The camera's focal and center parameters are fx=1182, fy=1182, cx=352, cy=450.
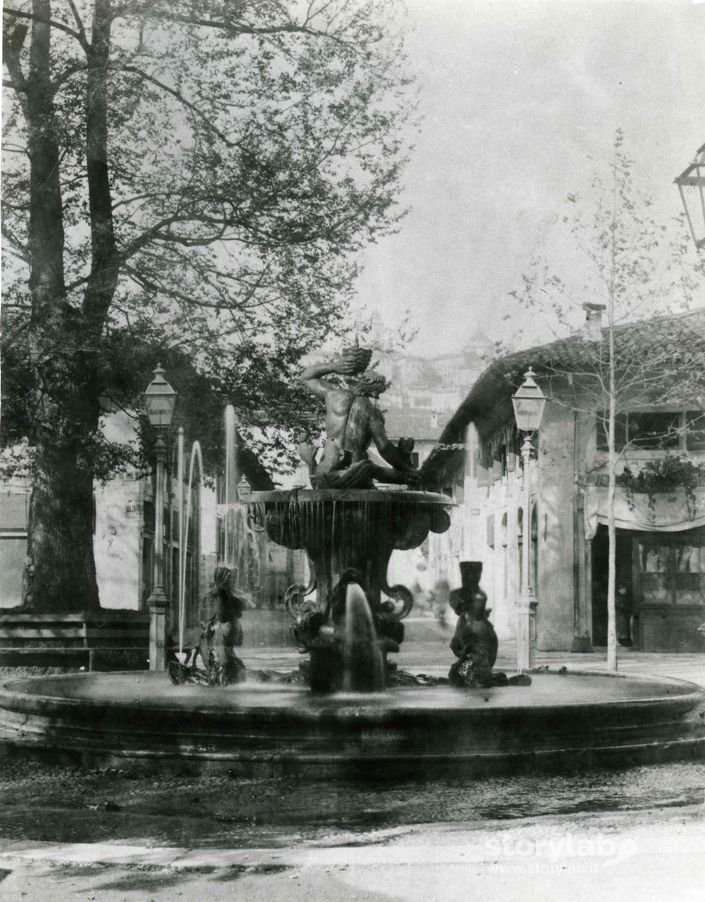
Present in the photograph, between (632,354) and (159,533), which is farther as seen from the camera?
(632,354)

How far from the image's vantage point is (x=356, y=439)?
29.8 feet

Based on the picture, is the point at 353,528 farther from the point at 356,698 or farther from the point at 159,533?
the point at 159,533

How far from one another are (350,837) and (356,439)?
3931 millimetres

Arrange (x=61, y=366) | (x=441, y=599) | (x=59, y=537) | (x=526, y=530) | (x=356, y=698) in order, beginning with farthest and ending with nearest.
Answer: (x=441, y=599) < (x=59, y=537) < (x=61, y=366) < (x=526, y=530) < (x=356, y=698)

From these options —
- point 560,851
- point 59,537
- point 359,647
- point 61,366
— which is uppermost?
point 61,366

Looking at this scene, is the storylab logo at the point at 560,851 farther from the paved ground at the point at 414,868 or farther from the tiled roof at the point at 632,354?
the tiled roof at the point at 632,354

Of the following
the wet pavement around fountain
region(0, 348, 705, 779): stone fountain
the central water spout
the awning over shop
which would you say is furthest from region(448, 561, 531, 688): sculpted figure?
the awning over shop

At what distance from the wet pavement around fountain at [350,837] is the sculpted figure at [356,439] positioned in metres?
2.75

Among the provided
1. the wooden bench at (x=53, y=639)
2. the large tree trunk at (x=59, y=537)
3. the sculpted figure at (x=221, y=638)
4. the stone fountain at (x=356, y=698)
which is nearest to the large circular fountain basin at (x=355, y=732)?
the stone fountain at (x=356, y=698)

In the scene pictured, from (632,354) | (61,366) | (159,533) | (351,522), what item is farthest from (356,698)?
(632,354)

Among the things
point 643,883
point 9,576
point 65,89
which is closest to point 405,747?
point 643,883

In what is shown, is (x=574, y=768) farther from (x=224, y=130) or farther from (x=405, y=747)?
(x=224, y=130)

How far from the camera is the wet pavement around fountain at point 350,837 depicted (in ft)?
16.8

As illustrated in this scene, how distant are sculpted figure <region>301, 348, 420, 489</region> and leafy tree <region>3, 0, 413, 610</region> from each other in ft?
22.2
